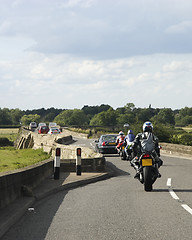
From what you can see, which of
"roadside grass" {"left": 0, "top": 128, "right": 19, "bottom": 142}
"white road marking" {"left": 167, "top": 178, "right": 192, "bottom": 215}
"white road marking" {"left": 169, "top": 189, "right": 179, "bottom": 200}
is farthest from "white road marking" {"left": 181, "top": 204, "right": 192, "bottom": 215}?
"roadside grass" {"left": 0, "top": 128, "right": 19, "bottom": 142}

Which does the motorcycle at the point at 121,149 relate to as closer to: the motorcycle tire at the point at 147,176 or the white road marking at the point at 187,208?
the motorcycle tire at the point at 147,176

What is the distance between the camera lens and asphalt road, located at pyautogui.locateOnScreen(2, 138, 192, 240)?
643 centimetres

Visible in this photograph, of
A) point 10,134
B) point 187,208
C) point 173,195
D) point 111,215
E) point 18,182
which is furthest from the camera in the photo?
point 10,134

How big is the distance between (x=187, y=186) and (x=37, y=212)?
212 inches

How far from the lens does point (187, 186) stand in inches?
486

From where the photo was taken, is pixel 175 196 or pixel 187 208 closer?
pixel 187 208

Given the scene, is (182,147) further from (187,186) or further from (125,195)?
(125,195)

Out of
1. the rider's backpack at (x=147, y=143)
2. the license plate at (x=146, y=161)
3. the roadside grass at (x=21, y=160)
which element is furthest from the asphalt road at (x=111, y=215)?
the roadside grass at (x=21, y=160)

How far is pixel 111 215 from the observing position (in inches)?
311

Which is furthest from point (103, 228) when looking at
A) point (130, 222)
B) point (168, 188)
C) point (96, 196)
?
point (168, 188)

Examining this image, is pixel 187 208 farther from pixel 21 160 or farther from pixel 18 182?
pixel 21 160

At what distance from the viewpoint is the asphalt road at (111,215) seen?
21.1 feet

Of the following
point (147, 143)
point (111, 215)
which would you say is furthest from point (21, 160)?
Answer: point (111, 215)

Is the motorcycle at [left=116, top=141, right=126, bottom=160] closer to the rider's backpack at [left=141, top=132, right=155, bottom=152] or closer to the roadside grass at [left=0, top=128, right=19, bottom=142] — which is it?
the rider's backpack at [left=141, top=132, right=155, bottom=152]
